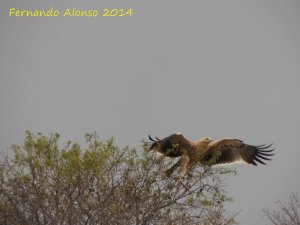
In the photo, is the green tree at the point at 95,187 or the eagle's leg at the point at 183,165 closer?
the green tree at the point at 95,187

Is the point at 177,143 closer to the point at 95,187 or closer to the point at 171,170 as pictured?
the point at 171,170

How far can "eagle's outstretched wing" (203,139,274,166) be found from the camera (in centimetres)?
1285

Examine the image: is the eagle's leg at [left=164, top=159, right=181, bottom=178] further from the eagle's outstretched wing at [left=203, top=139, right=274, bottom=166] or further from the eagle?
the eagle's outstretched wing at [left=203, top=139, right=274, bottom=166]

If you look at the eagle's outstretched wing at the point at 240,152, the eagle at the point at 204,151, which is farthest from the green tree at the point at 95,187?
the eagle's outstretched wing at the point at 240,152

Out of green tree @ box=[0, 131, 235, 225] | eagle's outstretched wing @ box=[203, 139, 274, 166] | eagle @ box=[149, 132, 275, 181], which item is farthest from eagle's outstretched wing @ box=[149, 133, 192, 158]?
green tree @ box=[0, 131, 235, 225]

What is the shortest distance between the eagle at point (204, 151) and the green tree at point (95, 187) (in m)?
0.78

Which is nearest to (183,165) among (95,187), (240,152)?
(95,187)

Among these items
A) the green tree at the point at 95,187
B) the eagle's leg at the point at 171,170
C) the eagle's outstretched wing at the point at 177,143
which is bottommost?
the green tree at the point at 95,187

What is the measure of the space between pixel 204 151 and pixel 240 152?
1976mm

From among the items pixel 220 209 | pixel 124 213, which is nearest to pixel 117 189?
pixel 124 213

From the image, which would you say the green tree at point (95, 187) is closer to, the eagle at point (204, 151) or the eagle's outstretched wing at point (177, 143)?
the eagle at point (204, 151)

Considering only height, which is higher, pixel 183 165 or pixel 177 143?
pixel 177 143

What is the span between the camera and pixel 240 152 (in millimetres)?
13258

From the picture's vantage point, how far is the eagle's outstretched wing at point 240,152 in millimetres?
12852
